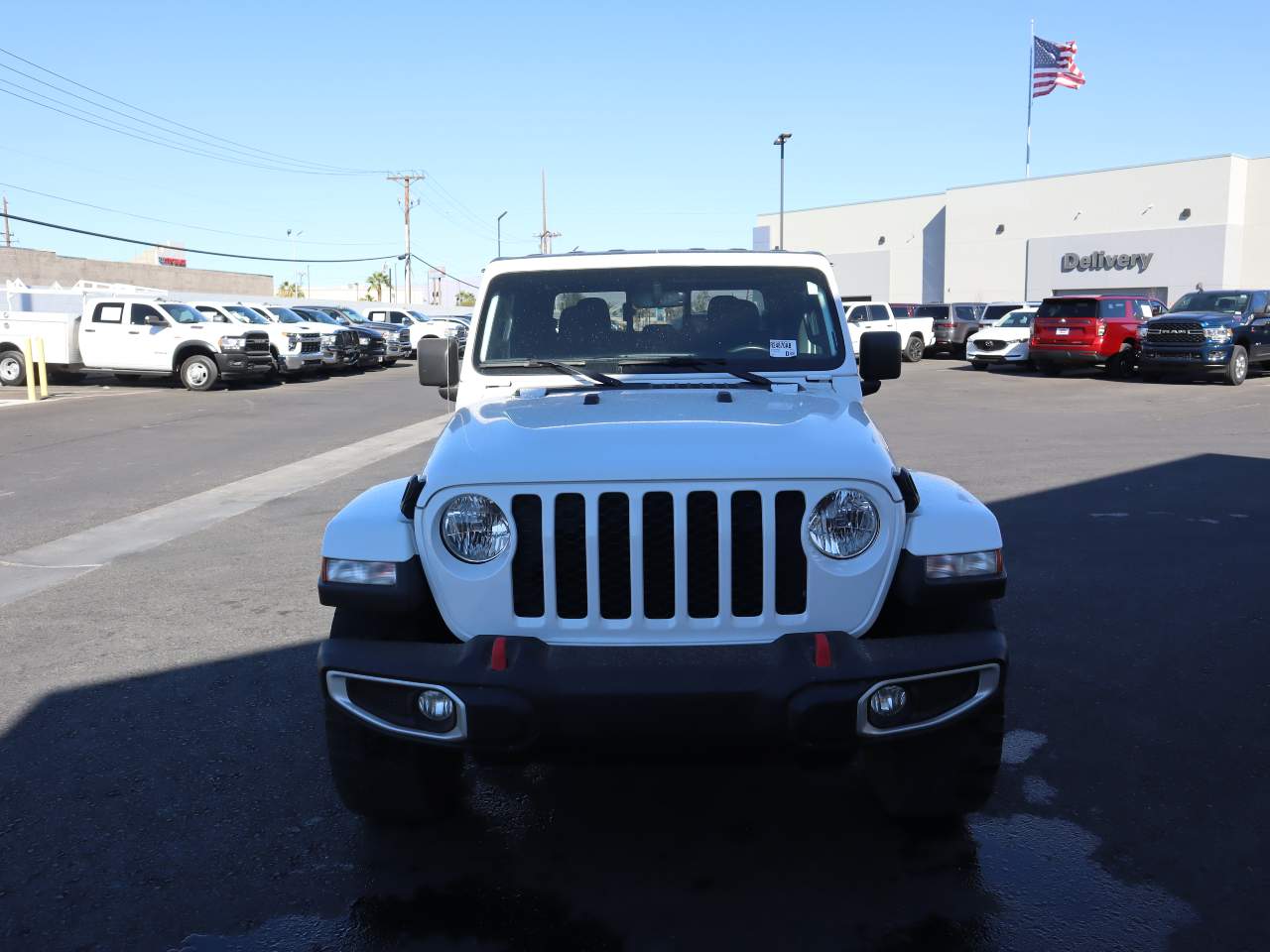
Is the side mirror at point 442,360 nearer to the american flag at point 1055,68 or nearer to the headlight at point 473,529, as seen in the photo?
the headlight at point 473,529

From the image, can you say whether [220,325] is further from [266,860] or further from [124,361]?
[266,860]

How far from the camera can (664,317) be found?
4652mm

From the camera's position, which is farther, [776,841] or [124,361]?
[124,361]

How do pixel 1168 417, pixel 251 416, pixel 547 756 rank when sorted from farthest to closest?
pixel 251 416 < pixel 1168 417 < pixel 547 756

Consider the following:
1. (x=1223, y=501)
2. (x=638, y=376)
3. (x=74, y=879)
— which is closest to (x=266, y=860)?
(x=74, y=879)

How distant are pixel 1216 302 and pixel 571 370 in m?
22.9

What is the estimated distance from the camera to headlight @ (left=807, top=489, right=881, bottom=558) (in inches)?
118

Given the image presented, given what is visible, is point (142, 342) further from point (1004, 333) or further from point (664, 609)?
point (664, 609)

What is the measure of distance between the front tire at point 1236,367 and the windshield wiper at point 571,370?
21.0m

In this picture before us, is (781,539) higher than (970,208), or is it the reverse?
(970,208)

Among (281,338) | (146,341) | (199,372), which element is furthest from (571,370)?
(281,338)

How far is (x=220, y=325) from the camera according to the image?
23562 millimetres

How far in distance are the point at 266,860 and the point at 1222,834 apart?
2941 mm

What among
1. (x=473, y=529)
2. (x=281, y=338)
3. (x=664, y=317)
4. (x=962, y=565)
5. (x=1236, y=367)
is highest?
(x=664, y=317)
